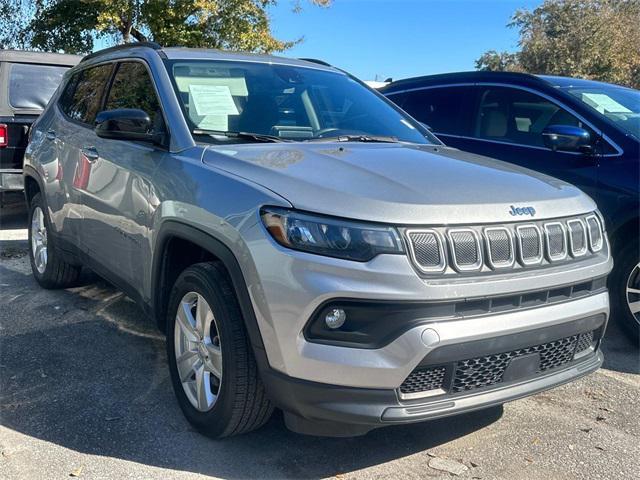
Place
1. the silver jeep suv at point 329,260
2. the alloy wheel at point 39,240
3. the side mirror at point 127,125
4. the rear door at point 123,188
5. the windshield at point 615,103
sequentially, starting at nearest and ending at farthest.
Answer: the silver jeep suv at point 329,260, the side mirror at point 127,125, the rear door at point 123,188, the windshield at point 615,103, the alloy wheel at point 39,240

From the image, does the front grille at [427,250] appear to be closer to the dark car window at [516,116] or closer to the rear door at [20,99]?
the dark car window at [516,116]

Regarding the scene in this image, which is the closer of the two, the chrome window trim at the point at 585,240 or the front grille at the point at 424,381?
the front grille at the point at 424,381

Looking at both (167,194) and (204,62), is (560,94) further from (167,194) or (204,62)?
(167,194)

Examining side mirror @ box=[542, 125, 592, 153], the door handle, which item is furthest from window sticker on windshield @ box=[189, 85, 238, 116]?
side mirror @ box=[542, 125, 592, 153]

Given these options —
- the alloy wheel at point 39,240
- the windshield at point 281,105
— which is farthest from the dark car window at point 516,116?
the alloy wheel at point 39,240

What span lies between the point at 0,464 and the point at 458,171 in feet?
8.09

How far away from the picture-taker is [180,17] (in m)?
16.6

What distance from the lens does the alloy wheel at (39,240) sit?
5441mm

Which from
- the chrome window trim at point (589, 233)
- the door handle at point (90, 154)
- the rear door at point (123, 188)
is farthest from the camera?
the door handle at point (90, 154)

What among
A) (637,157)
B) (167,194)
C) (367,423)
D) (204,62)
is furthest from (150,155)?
(637,157)

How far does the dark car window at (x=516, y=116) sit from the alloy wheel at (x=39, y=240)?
3.78 metres

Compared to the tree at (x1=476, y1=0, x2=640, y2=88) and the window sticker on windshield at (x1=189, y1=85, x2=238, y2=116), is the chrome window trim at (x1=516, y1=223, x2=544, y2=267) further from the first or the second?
the tree at (x1=476, y1=0, x2=640, y2=88)

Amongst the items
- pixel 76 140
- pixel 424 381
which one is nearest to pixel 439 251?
pixel 424 381

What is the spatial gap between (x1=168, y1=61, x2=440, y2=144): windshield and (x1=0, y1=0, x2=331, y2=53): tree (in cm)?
1283
